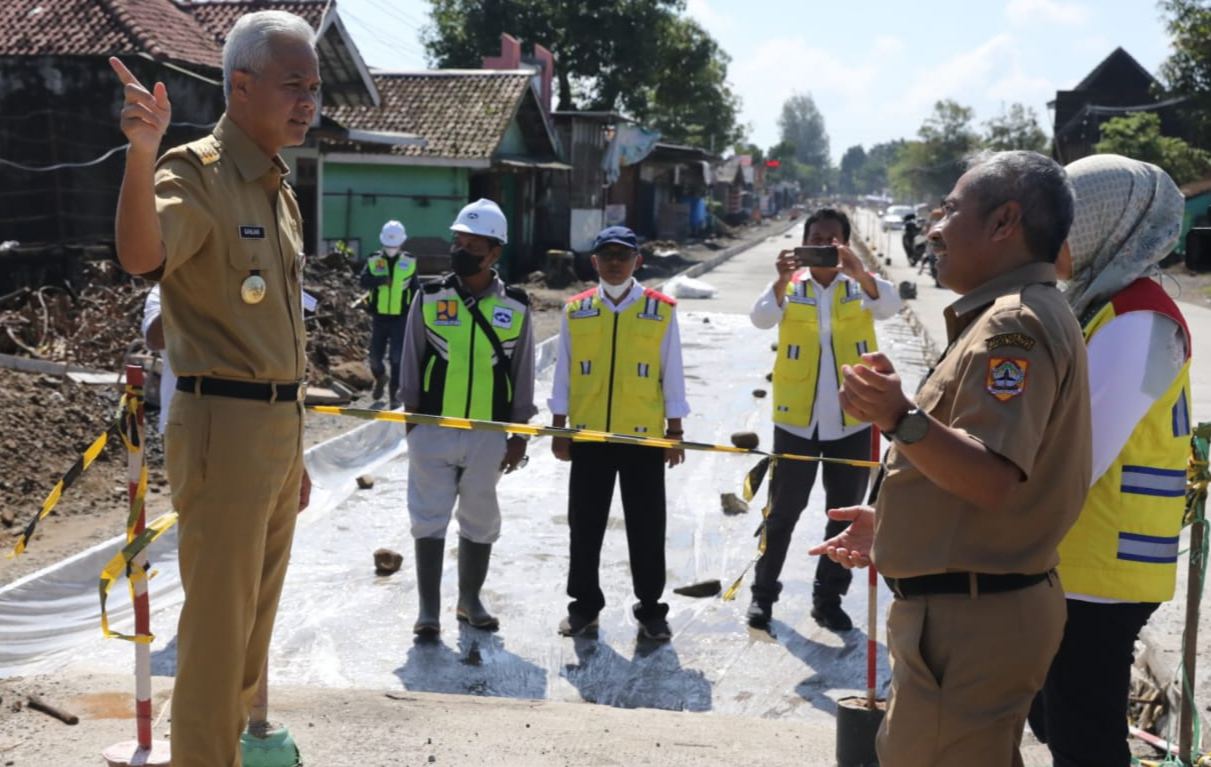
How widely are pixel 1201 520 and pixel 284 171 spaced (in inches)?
118

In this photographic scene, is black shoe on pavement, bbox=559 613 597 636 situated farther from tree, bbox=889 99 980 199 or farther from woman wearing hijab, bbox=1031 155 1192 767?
tree, bbox=889 99 980 199

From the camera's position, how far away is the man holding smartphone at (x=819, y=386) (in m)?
6.34

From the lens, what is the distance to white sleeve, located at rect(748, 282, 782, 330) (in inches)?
262

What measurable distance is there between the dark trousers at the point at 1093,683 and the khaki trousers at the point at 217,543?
2.04m

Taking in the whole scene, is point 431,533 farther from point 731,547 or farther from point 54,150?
point 54,150

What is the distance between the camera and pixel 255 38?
3281mm

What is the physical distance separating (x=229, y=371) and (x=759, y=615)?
3725 millimetres

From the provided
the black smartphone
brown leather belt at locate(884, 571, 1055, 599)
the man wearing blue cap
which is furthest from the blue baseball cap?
brown leather belt at locate(884, 571, 1055, 599)

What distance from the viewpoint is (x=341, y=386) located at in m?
13.1

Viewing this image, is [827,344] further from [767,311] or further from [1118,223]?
[1118,223]

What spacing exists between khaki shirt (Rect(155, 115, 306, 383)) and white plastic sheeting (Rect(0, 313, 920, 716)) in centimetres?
261

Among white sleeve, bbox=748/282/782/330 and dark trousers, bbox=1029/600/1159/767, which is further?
white sleeve, bbox=748/282/782/330

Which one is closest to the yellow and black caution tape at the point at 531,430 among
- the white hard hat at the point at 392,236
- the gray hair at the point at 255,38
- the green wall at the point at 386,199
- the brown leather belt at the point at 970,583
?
the gray hair at the point at 255,38

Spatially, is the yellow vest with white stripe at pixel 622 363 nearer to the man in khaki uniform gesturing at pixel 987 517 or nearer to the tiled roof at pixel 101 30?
the man in khaki uniform gesturing at pixel 987 517
